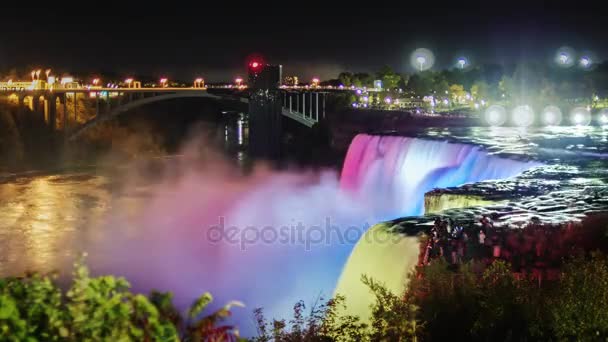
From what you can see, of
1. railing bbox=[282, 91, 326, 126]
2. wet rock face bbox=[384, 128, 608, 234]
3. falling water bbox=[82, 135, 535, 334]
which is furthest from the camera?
railing bbox=[282, 91, 326, 126]

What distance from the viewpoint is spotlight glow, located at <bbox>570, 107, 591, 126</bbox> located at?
35.7 meters

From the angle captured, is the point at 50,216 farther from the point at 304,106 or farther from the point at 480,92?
the point at 480,92

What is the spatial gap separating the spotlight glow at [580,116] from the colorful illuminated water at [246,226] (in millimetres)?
13246

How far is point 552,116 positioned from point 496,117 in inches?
144

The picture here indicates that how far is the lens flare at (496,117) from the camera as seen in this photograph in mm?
34819

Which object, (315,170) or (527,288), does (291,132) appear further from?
(527,288)

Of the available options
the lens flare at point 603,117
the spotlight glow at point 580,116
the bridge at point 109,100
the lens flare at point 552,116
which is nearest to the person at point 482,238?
the spotlight glow at point 580,116

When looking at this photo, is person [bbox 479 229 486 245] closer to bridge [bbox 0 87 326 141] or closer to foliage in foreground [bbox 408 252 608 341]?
foliage in foreground [bbox 408 252 608 341]

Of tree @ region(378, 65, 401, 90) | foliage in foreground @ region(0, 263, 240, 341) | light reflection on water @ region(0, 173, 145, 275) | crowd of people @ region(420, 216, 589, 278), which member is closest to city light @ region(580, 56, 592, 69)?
tree @ region(378, 65, 401, 90)

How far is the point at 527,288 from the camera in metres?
6.75

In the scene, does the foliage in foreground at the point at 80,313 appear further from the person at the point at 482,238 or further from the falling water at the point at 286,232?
the person at the point at 482,238

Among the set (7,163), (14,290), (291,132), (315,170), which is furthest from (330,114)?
(14,290)

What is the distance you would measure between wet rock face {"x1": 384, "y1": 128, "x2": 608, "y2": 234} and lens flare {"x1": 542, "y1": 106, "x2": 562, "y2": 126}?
1773cm

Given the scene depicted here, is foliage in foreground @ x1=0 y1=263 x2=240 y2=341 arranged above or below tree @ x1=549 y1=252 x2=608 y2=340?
above
